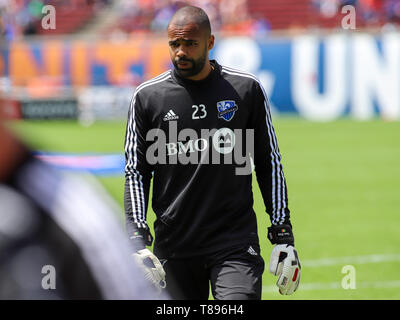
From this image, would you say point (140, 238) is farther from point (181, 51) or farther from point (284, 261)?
point (181, 51)

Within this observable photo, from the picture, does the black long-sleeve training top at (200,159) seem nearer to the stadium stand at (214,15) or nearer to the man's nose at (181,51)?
the man's nose at (181,51)

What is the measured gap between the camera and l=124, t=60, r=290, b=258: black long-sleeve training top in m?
4.45

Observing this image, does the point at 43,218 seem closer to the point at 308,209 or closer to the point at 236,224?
the point at 236,224

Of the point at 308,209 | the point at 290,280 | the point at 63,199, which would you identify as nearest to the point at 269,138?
the point at 290,280

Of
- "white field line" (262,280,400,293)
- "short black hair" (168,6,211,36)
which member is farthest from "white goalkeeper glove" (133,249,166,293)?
"white field line" (262,280,400,293)

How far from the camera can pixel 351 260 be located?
29.8 feet

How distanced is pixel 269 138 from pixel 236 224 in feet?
1.84

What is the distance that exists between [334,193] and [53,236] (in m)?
12.6

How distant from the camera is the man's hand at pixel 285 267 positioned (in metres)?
4.48

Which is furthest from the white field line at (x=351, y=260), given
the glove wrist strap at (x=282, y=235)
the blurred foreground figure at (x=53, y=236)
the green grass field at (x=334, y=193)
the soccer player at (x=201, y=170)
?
the blurred foreground figure at (x=53, y=236)

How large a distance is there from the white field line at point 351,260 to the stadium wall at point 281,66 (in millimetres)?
15851

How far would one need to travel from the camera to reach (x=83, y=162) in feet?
52.0

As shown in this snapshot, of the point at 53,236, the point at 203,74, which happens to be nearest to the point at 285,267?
the point at 203,74

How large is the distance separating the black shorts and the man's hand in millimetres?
104
